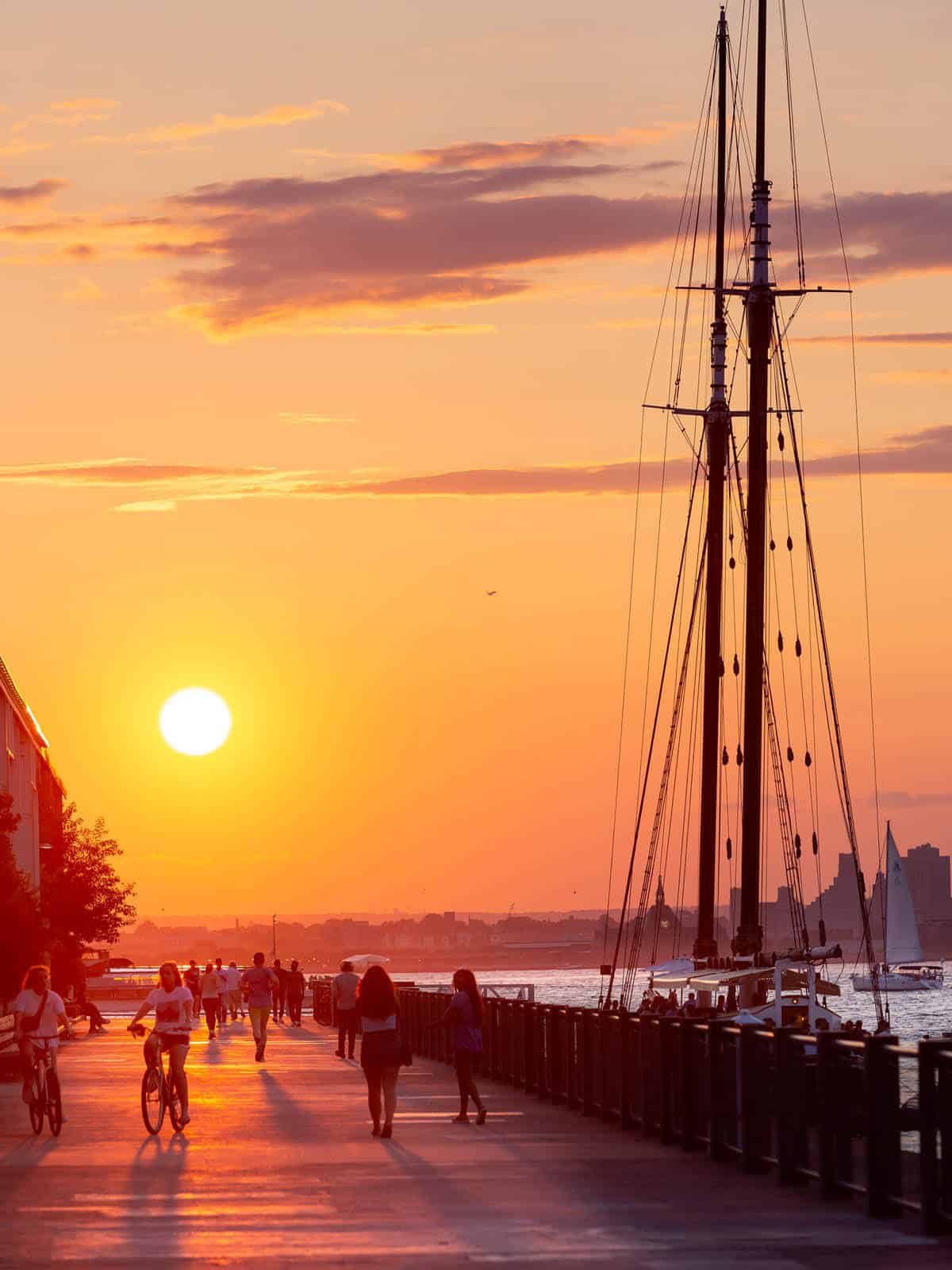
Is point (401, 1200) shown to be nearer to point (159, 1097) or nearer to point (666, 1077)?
point (666, 1077)

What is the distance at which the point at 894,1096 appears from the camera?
49.2 feet

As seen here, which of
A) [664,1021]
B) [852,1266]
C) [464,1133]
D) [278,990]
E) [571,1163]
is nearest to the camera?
[852,1266]

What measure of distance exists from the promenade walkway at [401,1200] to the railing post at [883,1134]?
0.91 ft

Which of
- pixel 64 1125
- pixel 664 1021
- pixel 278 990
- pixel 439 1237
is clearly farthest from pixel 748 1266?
pixel 278 990

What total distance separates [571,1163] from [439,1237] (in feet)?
16.4

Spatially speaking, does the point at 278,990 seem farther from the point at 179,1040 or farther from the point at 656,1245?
the point at 656,1245

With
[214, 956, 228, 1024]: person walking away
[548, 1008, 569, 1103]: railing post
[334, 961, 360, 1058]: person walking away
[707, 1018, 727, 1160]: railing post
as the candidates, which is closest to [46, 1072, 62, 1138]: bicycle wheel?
[548, 1008, 569, 1103]: railing post

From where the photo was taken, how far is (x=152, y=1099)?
23.3m

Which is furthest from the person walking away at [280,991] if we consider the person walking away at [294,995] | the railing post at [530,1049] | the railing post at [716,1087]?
the railing post at [716,1087]

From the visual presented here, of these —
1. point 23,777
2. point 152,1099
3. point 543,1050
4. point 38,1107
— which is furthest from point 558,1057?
point 23,777

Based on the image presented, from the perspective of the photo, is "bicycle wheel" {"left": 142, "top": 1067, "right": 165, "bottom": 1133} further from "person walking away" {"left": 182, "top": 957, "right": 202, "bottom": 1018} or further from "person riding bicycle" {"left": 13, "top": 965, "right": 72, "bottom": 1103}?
"person walking away" {"left": 182, "top": 957, "right": 202, "bottom": 1018}

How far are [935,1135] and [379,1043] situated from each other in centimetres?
939

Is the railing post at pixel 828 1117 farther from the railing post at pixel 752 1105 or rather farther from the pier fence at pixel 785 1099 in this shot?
the railing post at pixel 752 1105

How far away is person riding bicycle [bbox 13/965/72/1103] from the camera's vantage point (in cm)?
2331
